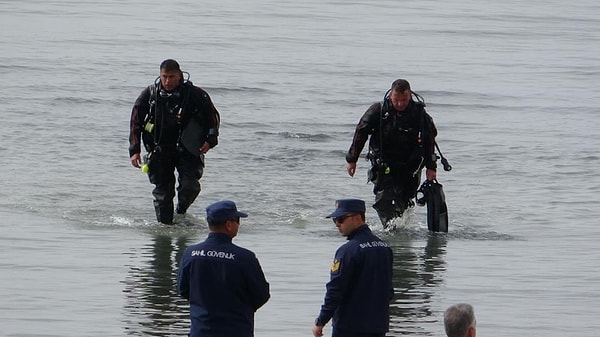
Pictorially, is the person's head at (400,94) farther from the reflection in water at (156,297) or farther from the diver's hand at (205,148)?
the reflection in water at (156,297)

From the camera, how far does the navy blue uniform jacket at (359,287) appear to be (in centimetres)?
855

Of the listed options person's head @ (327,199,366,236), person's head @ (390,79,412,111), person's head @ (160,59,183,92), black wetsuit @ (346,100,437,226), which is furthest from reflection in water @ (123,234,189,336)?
person's head @ (390,79,412,111)

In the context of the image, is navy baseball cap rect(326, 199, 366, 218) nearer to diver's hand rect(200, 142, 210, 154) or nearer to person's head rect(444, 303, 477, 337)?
person's head rect(444, 303, 477, 337)

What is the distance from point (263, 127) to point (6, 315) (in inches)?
516

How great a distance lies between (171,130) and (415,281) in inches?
122

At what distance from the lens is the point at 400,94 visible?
13812mm

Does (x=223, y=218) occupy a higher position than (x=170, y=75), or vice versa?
(x=170, y=75)

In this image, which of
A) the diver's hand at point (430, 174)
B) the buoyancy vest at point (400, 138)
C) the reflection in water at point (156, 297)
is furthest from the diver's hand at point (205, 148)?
the diver's hand at point (430, 174)

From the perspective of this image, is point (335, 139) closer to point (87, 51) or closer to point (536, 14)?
point (87, 51)

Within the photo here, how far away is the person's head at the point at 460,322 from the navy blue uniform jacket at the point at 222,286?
1600 millimetres

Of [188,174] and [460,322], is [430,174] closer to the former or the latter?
[188,174]

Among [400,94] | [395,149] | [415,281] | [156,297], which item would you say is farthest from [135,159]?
[415,281]

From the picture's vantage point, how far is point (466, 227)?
15578 millimetres

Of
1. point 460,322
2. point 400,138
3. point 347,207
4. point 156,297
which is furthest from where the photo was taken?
point 400,138
